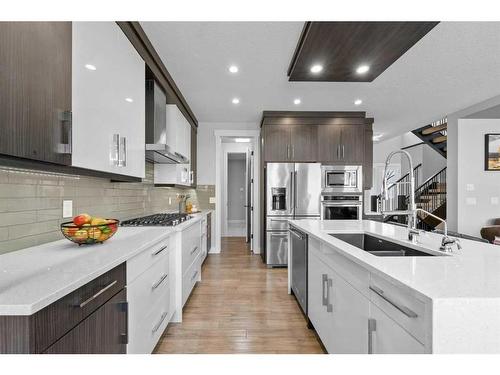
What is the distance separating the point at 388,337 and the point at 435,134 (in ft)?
24.3

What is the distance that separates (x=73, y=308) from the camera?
36.7 inches

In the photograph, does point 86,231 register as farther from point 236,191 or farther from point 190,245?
point 236,191

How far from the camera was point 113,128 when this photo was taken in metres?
1.78

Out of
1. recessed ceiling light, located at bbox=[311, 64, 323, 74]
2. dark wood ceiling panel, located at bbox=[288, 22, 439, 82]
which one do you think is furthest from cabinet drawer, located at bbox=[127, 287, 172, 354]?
recessed ceiling light, located at bbox=[311, 64, 323, 74]

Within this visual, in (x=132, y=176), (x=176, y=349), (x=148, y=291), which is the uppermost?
(x=132, y=176)

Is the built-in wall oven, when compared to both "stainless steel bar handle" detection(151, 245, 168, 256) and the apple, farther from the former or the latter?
the apple

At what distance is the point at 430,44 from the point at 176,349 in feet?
11.1

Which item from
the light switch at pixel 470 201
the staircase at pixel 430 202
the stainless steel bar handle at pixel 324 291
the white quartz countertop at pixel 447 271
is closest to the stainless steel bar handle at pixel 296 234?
the stainless steel bar handle at pixel 324 291

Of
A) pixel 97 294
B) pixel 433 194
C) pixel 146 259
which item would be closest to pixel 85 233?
pixel 146 259

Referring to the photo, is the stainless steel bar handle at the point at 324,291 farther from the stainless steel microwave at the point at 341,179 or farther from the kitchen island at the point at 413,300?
the stainless steel microwave at the point at 341,179

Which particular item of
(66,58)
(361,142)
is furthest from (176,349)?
(361,142)

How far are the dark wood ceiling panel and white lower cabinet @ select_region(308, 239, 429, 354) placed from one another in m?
1.62

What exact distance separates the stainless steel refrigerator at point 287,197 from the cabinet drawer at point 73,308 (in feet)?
10.5

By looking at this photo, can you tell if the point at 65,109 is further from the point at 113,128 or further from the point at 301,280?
the point at 301,280
